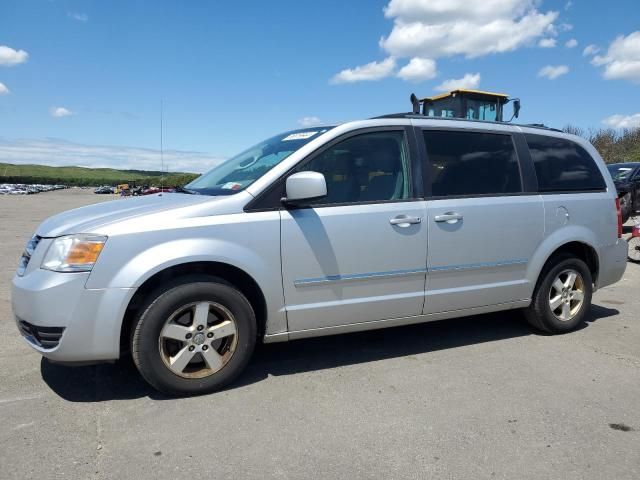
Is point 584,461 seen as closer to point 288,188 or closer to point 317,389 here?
point 317,389

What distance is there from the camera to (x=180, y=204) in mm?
Answer: 3516

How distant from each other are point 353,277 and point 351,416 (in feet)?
3.36

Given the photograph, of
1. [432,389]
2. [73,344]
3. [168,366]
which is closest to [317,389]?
[432,389]

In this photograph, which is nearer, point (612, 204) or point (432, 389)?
point (432, 389)

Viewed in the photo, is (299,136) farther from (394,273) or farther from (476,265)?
(476,265)

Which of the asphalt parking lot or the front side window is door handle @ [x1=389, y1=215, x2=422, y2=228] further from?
the asphalt parking lot

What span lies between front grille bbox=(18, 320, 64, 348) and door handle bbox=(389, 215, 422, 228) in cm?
237

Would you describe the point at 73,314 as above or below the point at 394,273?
below

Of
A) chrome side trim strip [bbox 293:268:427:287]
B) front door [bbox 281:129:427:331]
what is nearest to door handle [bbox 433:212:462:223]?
front door [bbox 281:129:427:331]

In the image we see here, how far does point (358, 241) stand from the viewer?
3.79 m

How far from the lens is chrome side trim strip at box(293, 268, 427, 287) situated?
3691 millimetres

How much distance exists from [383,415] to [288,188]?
1.59 metres

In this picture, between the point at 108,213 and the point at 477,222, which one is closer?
the point at 108,213

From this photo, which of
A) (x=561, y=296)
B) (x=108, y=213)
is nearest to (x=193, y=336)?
(x=108, y=213)
